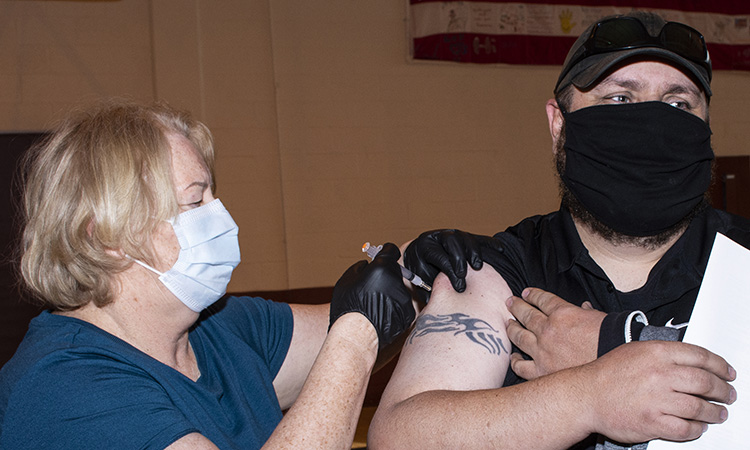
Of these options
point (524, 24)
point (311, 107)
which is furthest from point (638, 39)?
point (524, 24)

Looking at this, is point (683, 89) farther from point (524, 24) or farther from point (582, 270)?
point (524, 24)

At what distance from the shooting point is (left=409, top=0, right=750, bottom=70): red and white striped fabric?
4.90 meters

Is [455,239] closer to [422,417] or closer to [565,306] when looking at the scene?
[565,306]

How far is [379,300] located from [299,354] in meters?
0.53

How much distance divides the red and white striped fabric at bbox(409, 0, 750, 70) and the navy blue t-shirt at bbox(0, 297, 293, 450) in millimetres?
3941

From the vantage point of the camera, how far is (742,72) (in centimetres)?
558

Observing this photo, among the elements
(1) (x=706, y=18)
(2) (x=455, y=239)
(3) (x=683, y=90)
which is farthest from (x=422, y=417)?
(1) (x=706, y=18)

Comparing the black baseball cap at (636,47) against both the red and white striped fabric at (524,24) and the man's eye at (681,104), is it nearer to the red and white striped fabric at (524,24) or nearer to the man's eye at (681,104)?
the man's eye at (681,104)

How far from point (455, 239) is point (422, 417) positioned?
1.47 ft

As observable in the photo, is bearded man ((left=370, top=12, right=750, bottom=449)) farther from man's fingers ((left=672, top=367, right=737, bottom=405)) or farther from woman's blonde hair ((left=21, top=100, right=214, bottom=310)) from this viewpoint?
woman's blonde hair ((left=21, top=100, right=214, bottom=310))

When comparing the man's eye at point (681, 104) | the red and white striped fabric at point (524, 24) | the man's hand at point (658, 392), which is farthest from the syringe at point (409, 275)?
the red and white striped fabric at point (524, 24)

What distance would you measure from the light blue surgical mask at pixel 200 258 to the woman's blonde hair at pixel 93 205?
0.06m

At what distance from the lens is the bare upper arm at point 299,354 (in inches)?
68.5

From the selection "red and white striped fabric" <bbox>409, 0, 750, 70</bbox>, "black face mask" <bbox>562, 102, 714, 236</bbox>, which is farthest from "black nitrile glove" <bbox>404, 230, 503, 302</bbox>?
"red and white striped fabric" <bbox>409, 0, 750, 70</bbox>
